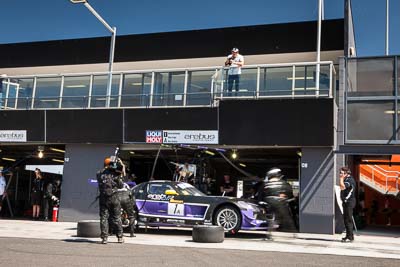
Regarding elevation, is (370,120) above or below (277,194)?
above

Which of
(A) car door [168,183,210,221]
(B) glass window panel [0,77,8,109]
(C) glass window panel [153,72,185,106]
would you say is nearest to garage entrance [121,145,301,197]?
(C) glass window panel [153,72,185,106]

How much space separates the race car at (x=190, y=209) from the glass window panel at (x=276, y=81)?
4.11m

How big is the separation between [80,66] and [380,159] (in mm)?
16934

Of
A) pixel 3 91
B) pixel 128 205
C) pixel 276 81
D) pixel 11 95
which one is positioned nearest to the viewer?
pixel 128 205

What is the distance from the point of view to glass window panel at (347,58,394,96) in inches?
647

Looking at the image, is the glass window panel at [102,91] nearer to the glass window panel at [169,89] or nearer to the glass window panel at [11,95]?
the glass window panel at [169,89]

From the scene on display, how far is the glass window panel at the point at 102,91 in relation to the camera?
1866 cm

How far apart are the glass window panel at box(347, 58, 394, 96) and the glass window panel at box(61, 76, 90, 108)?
9.25m

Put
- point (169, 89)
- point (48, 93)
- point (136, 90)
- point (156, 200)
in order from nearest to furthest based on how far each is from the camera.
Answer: point (156, 200)
point (169, 89)
point (136, 90)
point (48, 93)

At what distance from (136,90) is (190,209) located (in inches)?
236

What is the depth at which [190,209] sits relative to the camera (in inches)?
554

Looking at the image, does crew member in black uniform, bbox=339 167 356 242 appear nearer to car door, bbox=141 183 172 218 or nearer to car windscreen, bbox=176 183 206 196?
car windscreen, bbox=176 183 206 196

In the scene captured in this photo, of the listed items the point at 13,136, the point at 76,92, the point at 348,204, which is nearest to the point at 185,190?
the point at 348,204

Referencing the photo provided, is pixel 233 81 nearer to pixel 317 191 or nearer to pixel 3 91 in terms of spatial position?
pixel 317 191
